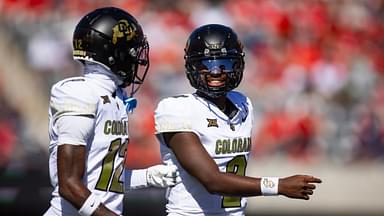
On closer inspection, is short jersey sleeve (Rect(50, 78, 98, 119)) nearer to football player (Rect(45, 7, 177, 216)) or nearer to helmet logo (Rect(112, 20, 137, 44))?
football player (Rect(45, 7, 177, 216))

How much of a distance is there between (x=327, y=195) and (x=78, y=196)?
6.29 m

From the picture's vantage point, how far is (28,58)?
10305mm

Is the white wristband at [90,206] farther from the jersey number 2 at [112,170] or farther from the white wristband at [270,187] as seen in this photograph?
the white wristband at [270,187]

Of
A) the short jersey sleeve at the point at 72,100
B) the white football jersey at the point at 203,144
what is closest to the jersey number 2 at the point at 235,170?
the white football jersey at the point at 203,144

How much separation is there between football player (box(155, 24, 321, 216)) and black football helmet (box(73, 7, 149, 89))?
24 centimetres

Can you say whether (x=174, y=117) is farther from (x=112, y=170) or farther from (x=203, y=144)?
(x=112, y=170)

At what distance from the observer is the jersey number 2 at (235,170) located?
15.0 ft

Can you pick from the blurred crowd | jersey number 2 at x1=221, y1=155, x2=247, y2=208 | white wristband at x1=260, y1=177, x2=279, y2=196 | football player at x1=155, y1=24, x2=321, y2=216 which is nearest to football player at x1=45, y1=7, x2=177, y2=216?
football player at x1=155, y1=24, x2=321, y2=216

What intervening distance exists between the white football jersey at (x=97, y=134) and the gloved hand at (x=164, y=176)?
0.16m

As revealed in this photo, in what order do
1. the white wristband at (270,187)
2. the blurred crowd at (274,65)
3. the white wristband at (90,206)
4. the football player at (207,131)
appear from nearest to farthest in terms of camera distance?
the white wristband at (90,206)
the white wristband at (270,187)
the football player at (207,131)
the blurred crowd at (274,65)

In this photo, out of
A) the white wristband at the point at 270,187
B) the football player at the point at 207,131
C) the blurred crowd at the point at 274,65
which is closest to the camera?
the white wristband at the point at 270,187

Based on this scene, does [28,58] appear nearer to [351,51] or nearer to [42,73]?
[42,73]

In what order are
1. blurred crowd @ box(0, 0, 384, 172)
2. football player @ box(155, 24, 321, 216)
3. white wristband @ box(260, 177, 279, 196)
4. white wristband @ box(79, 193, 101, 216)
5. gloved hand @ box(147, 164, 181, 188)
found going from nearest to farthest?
white wristband @ box(79, 193, 101, 216)
white wristband @ box(260, 177, 279, 196)
football player @ box(155, 24, 321, 216)
gloved hand @ box(147, 164, 181, 188)
blurred crowd @ box(0, 0, 384, 172)

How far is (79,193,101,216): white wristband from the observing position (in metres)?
4.13
